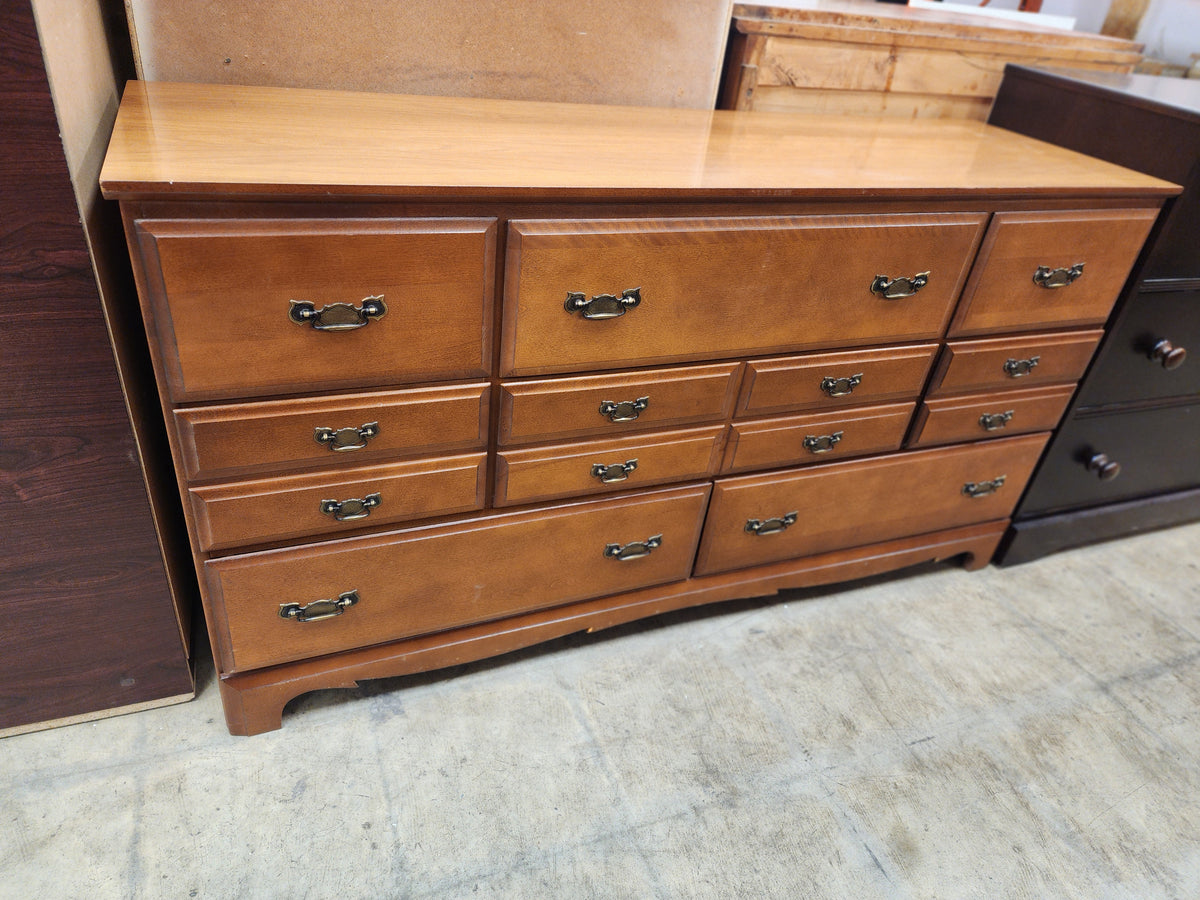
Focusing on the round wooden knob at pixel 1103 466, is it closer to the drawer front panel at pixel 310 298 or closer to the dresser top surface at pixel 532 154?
the dresser top surface at pixel 532 154

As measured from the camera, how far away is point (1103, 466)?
6.17 ft

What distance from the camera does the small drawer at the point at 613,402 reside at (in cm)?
123

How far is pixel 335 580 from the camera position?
1.28 meters

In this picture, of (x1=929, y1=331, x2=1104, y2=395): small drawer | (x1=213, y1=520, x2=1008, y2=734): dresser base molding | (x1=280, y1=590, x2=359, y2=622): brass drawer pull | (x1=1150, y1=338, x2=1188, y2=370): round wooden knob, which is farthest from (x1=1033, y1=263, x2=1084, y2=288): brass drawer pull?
(x1=280, y1=590, x2=359, y2=622): brass drawer pull

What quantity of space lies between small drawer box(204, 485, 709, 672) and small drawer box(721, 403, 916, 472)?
115 millimetres

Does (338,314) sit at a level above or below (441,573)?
above

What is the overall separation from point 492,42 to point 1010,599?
1667 mm

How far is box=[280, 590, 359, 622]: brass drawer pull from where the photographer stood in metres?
1.27

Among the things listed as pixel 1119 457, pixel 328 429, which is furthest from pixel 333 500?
pixel 1119 457

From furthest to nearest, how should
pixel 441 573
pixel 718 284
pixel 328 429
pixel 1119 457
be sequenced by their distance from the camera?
pixel 1119 457 < pixel 441 573 < pixel 718 284 < pixel 328 429

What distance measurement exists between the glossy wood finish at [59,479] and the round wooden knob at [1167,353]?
6.39ft

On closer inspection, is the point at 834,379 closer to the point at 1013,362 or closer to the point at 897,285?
the point at 897,285

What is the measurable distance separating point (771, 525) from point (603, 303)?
67cm

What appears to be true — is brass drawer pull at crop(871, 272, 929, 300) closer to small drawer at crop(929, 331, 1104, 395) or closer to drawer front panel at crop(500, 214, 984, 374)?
drawer front panel at crop(500, 214, 984, 374)
